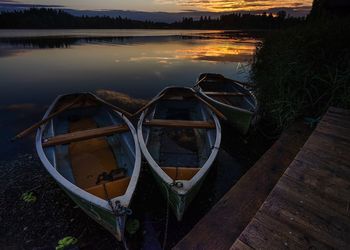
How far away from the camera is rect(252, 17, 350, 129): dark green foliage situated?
557 centimetres

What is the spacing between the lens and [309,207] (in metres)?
2.40

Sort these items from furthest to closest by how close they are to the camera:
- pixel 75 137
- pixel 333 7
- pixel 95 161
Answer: pixel 333 7 → pixel 95 161 → pixel 75 137

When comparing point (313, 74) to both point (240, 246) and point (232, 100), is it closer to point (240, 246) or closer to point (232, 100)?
point (232, 100)

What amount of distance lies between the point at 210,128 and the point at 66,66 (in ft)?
61.3

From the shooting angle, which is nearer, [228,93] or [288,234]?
[288,234]

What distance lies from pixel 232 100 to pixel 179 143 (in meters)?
4.17

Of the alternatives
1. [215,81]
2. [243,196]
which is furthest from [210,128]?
[215,81]

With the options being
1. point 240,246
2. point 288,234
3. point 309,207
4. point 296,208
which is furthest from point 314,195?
point 240,246

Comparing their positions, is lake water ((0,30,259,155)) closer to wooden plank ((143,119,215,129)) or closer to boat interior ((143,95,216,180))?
boat interior ((143,95,216,180))

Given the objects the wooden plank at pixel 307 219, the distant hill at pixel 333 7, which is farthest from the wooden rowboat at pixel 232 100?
the distant hill at pixel 333 7

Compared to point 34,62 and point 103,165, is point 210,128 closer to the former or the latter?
point 103,165

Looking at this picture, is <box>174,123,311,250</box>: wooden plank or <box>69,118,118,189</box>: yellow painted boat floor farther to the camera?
<box>69,118,118,189</box>: yellow painted boat floor

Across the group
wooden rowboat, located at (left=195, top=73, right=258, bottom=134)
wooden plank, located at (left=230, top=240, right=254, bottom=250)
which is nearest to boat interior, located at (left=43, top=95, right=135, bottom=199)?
wooden plank, located at (left=230, top=240, right=254, bottom=250)

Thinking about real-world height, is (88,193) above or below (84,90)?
above
